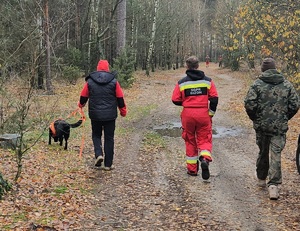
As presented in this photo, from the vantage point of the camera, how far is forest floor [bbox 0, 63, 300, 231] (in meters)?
5.20

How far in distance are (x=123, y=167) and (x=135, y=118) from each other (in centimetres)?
669

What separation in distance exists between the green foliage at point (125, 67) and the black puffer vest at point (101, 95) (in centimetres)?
1658

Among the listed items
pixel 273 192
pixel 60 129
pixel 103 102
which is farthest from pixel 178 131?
pixel 273 192

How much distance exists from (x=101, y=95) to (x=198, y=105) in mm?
1868

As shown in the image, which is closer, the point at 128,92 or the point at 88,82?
the point at 88,82

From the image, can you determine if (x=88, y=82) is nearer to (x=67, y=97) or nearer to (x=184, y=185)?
(x=184, y=185)

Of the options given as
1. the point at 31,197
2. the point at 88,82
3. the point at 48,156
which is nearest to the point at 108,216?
the point at 31,197

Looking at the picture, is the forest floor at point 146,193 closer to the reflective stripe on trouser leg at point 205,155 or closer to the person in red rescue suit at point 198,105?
the reflective stripe on trouser leg at point 205,155

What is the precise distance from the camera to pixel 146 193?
21.3 ft

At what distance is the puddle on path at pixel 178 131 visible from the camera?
39.7 ft

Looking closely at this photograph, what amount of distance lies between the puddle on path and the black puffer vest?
4578 millimetres

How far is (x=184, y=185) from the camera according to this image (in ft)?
22.6

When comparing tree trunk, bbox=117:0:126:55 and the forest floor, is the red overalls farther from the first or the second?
tree trunk, bbox=117:0:126:55

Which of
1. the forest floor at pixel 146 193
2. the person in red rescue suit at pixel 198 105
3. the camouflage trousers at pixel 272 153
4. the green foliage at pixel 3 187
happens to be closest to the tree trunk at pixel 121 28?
the forest floor at pixel 146 193
